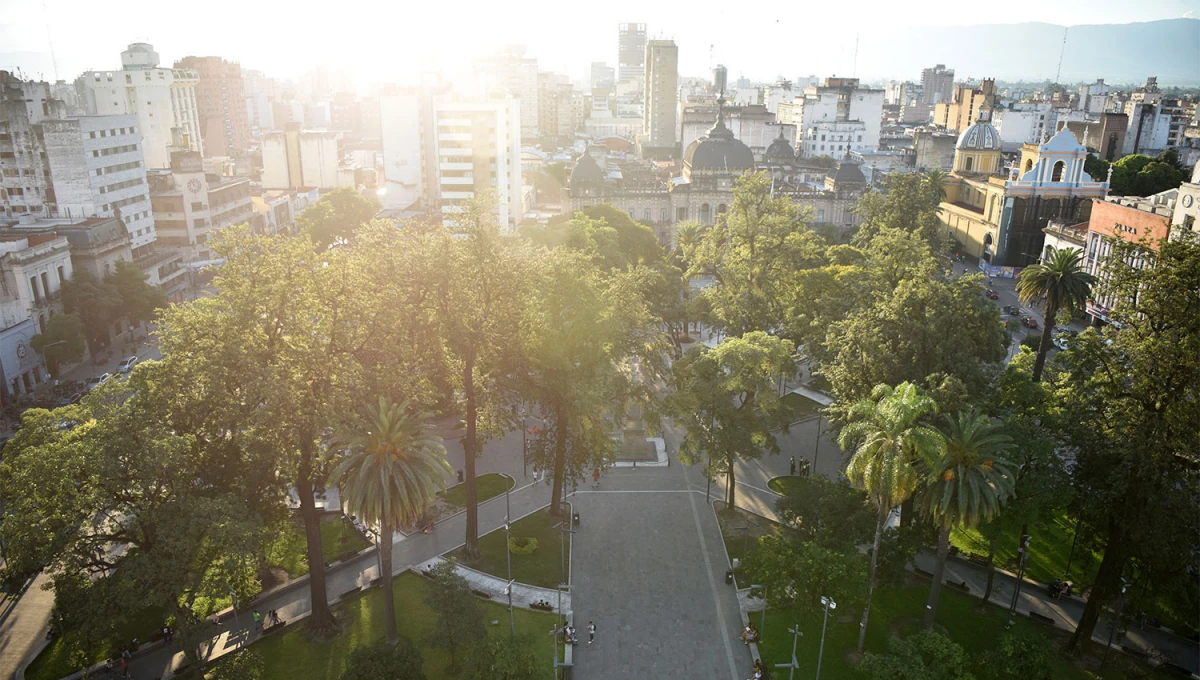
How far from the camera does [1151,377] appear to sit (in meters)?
25.8

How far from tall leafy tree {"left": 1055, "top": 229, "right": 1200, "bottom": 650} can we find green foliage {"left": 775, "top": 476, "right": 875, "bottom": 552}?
7.75 metres

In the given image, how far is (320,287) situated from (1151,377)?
29164 mm

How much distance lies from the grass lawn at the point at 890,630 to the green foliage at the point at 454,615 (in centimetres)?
1111

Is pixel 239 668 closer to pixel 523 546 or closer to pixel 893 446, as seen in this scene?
pixel 523 546

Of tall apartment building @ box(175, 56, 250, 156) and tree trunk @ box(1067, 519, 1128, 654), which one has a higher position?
tall apartment building @ box(175, 56, 250, 156)

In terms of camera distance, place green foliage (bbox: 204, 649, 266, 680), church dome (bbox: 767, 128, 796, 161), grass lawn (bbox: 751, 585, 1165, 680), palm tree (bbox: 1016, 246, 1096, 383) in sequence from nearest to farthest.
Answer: green foliage (bbox: 204, 649, 266, 680) < grass lawn (bbox: 751, 585, 1165, 680) < palm tree (bbox: 1016, 246, 1096, 383) < church dome (bbox: 767, 128, 796, 161)

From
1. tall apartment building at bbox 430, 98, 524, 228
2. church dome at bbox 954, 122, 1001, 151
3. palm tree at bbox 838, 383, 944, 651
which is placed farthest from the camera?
church dome at bbox 954, 122, 1001, 151

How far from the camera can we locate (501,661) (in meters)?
24.2

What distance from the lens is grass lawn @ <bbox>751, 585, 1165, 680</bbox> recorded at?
93.3 ft

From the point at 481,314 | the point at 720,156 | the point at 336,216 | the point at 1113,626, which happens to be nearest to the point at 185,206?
the point at 336,216

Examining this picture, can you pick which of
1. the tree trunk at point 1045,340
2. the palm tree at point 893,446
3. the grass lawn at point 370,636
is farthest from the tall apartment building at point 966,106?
the grass lawn at point 370,636

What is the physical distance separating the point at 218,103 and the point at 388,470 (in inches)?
6455

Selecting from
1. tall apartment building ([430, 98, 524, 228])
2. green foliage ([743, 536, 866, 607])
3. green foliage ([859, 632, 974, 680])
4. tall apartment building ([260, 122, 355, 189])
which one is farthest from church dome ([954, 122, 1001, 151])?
green foliage ([859, 632, 974, 680])

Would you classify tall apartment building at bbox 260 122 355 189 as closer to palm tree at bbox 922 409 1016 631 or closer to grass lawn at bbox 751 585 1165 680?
→ grass lawn at bbox 751 585 1165 680
